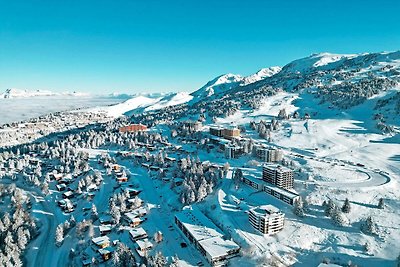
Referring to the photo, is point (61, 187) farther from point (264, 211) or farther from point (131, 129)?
point (131, 129)

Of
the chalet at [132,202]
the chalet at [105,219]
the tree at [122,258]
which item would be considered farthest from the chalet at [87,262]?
the chalet at [132,202]

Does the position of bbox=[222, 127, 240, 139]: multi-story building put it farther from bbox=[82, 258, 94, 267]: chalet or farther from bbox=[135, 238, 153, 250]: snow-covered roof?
bbox=[82, 258, 94, 267]: chalet

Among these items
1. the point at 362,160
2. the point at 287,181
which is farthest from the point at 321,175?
the point at 362,160

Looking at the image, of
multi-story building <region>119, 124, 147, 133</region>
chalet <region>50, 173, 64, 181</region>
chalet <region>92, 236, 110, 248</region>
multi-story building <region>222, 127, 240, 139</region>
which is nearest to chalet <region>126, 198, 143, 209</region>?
chalet <region>92, 236, 110, 248</region>

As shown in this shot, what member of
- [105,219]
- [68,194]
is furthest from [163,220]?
[68,194]

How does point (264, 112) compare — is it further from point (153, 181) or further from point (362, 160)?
point (153, 181)
